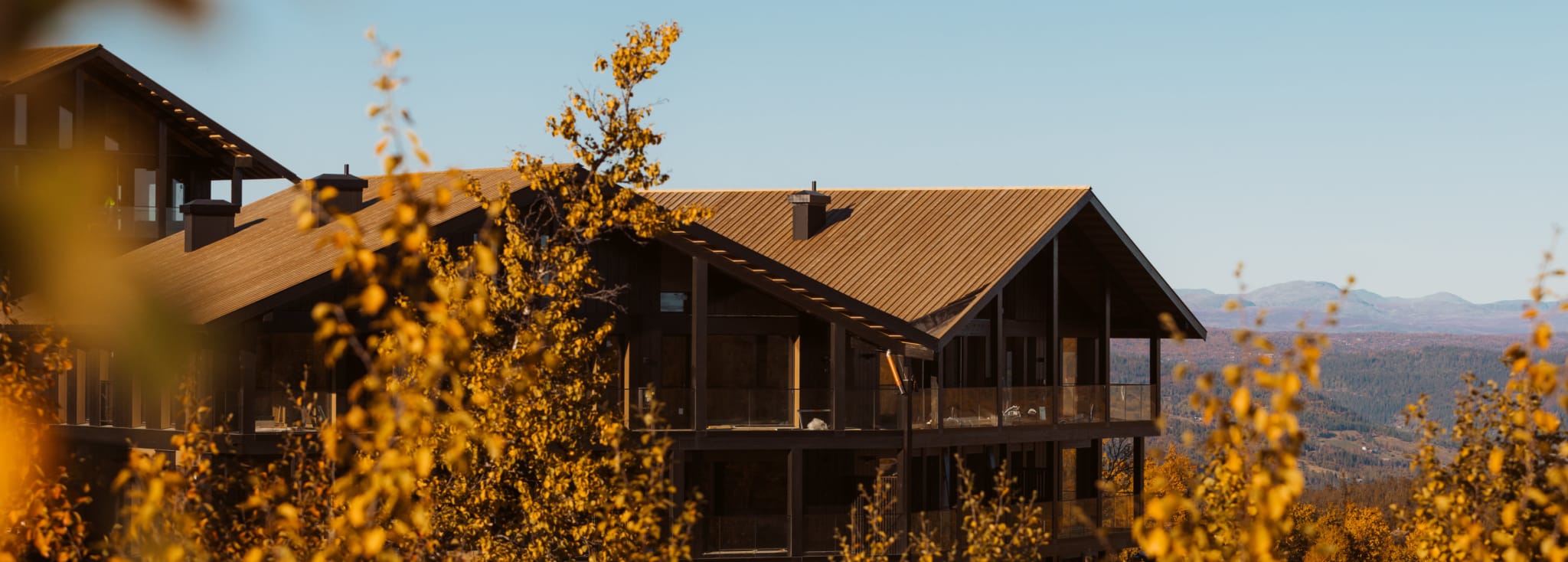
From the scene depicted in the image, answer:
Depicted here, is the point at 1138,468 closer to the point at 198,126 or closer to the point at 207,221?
the point at 207,221

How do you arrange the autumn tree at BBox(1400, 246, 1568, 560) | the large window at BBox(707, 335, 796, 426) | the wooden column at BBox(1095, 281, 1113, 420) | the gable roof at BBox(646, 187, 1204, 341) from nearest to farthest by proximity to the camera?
the autumn tree at BBox(1400, 246, 1568, 560) < the gable roof at BBox(646, 187, 1204, 341) < the large window at BBox(707, 335, 796, 426) < the wooden column at BBox(1095, 281, 1113, 420)

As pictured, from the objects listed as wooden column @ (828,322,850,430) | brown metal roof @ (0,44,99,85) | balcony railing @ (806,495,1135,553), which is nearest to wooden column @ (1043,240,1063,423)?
balcony railing @ (806,495,1135,553)

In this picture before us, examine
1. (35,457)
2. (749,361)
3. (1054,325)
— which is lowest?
(749,361)

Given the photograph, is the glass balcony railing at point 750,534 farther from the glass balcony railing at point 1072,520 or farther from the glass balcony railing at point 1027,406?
the glass balcony railing at point 1072,520

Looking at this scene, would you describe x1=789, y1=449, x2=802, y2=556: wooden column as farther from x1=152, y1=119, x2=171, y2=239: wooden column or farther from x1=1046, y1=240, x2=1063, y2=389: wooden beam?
x1=152, y1=119, x2=171, y2=239: wooden column

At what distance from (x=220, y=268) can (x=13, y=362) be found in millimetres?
21911

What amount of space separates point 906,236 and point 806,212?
2.56m

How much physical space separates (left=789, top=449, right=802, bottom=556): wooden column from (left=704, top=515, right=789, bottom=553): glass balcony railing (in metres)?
0.13

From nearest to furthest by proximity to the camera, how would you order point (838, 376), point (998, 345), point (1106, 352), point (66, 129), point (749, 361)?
point (66, 129)
point (838, 376)
point (749, 361)
point (998, 345)
point (1106, 352)

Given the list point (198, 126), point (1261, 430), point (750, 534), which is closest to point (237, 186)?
point (198, 126)

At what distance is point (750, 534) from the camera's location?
3159 centimetres

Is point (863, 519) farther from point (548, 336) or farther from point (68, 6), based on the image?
point (68, 6)

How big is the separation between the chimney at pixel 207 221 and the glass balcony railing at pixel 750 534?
47.2ft

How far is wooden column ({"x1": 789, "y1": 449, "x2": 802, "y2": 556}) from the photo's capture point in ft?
104
